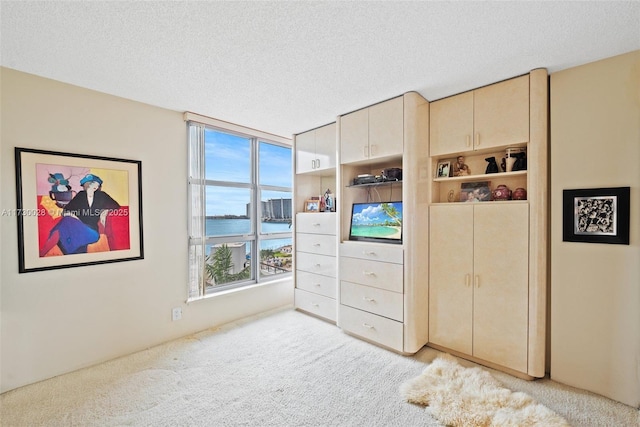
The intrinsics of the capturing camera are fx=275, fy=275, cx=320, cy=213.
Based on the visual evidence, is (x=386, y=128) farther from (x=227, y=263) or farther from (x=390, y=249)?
(x=227, y=263)

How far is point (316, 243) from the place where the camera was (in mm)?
3586

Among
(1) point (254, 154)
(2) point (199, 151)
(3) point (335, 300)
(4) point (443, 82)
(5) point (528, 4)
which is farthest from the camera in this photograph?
(1) point (254, 154)

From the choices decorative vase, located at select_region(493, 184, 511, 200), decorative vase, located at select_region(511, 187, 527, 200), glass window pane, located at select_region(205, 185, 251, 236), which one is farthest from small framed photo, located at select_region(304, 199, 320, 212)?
decorative vase, located at select_region(511, 187, 527, 200)

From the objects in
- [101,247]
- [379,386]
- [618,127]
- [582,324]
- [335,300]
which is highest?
[618,127]

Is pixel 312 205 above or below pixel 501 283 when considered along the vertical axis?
A: above

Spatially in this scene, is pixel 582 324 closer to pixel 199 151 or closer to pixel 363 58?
pixel 363 58

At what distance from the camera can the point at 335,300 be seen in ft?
11.1

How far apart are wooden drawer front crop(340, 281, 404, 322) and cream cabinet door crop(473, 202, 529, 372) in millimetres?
688

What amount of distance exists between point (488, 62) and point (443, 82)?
382 mm

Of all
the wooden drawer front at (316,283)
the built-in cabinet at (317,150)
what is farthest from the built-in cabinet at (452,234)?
the built-in cabinet at (317,150)

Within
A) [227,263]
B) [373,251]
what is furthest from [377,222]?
[227,263]

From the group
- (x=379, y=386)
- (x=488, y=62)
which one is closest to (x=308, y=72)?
(x=488, y=62)

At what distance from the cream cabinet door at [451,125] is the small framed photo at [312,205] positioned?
1.64m

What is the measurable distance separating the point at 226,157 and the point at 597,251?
3.77 m
